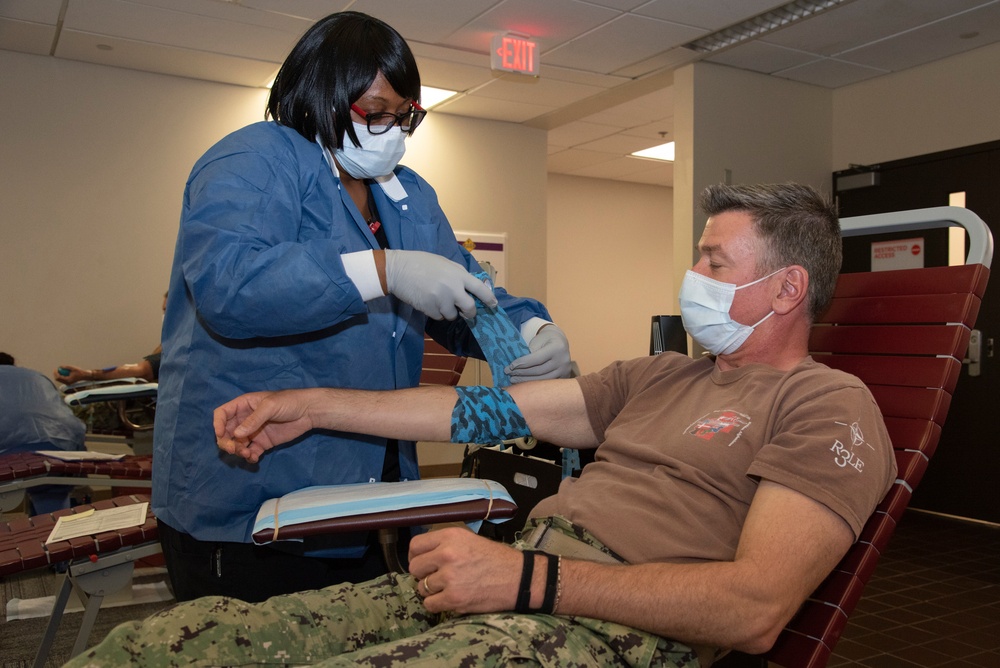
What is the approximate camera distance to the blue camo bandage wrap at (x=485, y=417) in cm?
156

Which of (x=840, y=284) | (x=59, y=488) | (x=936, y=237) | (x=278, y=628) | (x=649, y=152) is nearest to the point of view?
(x=278, y=628)

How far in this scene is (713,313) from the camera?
1542mm

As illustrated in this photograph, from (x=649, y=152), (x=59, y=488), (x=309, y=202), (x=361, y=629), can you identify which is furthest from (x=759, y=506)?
(x=649, y=152)

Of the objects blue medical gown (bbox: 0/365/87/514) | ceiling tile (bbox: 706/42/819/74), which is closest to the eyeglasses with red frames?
blue medical gown (bbox: 0/365/87/514)

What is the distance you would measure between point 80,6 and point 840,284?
3947mm

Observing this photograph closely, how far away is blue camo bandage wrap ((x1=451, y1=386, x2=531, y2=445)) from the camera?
61.3 inches

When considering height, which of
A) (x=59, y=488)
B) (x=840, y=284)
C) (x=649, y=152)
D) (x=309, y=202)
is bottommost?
(x=59, y=488)

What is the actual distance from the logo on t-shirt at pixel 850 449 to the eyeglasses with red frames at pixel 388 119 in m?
0.85

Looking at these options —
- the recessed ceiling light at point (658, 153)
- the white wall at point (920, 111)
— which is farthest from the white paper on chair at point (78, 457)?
the recessed ceiling light at point (658, 153)

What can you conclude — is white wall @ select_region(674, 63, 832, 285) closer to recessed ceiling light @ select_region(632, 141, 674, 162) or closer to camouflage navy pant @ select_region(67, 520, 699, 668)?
recessed ceiling light @ select_region(632, 141, 674, 162)

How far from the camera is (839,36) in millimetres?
4539

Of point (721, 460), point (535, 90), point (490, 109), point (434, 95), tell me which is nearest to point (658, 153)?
point (490, 109)

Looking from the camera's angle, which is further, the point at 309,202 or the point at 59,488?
the point at 59,488

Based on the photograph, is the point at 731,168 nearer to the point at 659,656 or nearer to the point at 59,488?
the point at 59,488
